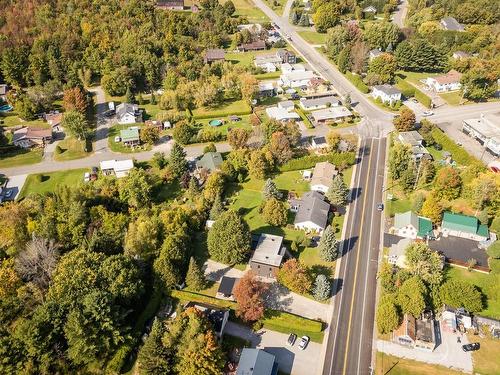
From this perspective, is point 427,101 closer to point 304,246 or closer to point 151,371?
point 304,246

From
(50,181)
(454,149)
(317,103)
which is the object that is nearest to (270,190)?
(454,149)

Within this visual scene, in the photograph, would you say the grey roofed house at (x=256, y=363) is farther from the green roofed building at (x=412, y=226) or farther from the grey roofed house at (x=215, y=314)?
the green roofed building at (x=412, y=226)

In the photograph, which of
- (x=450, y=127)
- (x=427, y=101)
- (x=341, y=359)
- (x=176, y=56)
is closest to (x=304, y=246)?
(x=341, y=359)

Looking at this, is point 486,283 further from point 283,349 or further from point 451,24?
point 451,24

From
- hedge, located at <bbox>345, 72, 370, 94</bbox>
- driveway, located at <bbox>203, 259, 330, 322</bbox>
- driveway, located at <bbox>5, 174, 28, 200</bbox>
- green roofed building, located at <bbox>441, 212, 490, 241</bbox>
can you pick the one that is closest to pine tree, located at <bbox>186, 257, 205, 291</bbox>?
driveway, located at <bbox>203, 259, 330, 322</bbox>

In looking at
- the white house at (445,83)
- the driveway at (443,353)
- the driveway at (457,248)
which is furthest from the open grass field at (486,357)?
the white house at (445,83)

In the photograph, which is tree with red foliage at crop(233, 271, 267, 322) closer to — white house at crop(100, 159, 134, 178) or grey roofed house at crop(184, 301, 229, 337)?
grey roofed house at crop(184, 301, 229, 337)
